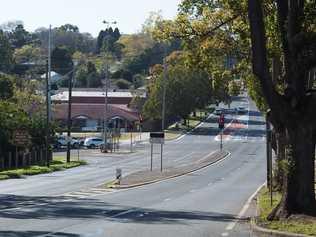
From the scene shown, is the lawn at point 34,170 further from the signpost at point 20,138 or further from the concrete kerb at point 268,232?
the concrete kerb at point 268,232

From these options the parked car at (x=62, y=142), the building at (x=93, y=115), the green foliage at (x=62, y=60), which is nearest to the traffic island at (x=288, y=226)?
the parked car at (x=62, y=142)

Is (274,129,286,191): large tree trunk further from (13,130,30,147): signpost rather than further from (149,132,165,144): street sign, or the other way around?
(13,130,30,147): signpost

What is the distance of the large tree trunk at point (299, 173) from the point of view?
18922mm

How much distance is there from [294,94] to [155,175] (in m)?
35.1

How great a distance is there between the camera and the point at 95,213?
80.8 ft

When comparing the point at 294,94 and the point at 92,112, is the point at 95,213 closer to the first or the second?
the point at 294,94

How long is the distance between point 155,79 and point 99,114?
12580 mm

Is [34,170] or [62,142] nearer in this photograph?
[34,170]

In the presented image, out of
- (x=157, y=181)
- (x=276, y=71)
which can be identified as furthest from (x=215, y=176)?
(x=276, y=71)

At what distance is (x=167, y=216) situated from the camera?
23.8m

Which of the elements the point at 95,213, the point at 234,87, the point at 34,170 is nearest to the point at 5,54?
the point at 34,170

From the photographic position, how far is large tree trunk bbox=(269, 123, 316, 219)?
1892 centimetres

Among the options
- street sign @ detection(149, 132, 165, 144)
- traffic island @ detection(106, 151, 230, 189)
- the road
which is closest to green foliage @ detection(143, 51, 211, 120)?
traffic island @ detection(106, 151, 230, 189)

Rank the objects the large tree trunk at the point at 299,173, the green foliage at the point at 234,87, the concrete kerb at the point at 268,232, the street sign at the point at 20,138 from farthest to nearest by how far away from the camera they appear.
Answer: the street sign at the point at 20,138, the green foliage at the point at 234,87, the large tree trunk at the point at 299,173, the concrete kerb at the point at 268,232
